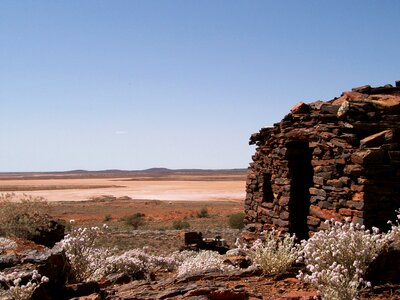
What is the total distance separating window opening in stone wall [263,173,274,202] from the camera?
1189cm

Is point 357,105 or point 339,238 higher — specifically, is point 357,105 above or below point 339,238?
above

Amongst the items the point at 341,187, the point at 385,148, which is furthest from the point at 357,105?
the point at 341,187

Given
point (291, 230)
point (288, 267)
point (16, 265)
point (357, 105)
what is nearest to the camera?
point (16, 265)

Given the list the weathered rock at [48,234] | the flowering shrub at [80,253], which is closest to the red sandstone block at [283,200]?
the flowering shrub at [80,253]

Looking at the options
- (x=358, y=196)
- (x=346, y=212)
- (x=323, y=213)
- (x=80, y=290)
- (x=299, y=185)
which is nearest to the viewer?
(x=80, y=290)

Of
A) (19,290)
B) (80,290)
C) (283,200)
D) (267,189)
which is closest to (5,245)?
(80,290)

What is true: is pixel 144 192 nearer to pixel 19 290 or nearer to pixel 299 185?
pixel 299 185

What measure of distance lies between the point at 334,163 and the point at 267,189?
3292 millimetres

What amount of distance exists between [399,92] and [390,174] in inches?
116

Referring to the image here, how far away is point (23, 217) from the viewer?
15016 mm

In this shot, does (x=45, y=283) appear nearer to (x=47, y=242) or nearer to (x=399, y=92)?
(x=399, y=92)

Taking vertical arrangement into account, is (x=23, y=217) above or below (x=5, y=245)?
above

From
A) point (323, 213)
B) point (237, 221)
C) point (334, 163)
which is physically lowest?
point (237, 221)

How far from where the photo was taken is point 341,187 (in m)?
8.73
